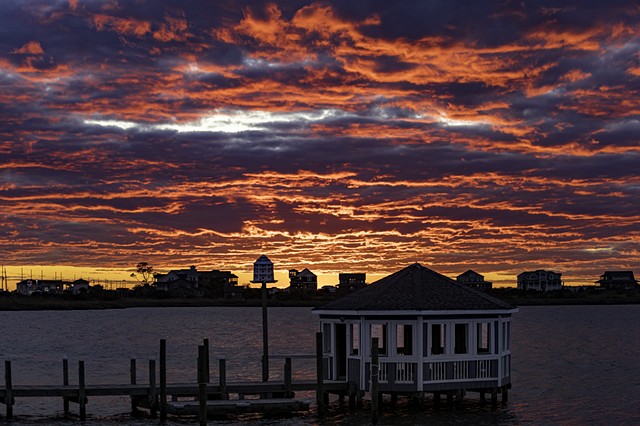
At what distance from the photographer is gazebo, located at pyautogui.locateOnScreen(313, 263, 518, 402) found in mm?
34531

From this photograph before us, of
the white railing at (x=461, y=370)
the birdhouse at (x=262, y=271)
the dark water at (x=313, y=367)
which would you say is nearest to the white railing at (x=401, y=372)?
the white railing at (x=461, y=370)

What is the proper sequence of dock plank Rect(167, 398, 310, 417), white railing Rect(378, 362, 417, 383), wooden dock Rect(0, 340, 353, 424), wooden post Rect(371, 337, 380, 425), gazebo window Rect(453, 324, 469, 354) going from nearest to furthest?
wooden post Rect(371, 337, 380, 425), dock plank Rect(167, 398, 310, 417), wooden dock Rect(0, 340, 353, 424), white railing Rect(378, 362, 417, 383), gazebo window Rect(453, 324, 469, 354)

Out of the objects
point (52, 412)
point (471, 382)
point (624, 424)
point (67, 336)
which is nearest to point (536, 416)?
point (624, 424)

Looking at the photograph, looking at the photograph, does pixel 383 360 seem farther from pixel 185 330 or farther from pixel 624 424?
pixel 185 330

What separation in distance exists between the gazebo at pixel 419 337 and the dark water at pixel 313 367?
1477 mm

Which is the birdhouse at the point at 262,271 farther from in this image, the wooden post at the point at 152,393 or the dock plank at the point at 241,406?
the dock plank at the point at 241,406

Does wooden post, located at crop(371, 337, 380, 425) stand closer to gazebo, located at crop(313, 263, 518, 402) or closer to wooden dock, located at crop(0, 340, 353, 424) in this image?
gazebo, located at crop(313, 263, 518, 402)

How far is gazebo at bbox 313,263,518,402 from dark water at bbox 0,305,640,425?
1477 millimetres

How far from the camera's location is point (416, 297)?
35469 millimetres

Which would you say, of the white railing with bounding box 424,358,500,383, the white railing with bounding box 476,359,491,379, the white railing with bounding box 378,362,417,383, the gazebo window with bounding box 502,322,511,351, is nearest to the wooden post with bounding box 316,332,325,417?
the white railing with bounding box 378,362,417,383

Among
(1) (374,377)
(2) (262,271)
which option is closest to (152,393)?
(2) (262,271)

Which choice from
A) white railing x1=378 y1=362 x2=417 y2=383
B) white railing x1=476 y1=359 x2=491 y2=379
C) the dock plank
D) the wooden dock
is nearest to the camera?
the dock plank

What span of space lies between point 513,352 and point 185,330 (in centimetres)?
5623

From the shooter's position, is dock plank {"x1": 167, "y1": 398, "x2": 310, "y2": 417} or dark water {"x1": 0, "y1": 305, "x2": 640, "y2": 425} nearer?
dock plank {"x1": 167, "y1": 398, "x2": 310, "y2": 417}
